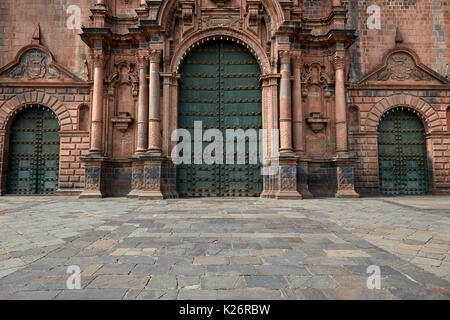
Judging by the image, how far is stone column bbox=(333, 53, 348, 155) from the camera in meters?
11.9

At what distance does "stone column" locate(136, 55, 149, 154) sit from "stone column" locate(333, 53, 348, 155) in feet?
26.7

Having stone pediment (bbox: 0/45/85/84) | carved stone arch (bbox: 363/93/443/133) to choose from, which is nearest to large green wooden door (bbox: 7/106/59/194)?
stone pediment (bbox: 0/45/85/84)

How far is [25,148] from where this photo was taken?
515 inches

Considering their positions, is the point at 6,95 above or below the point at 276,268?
above

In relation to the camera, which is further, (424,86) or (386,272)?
(424,86)

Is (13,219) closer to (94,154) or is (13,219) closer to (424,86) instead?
(94,154)

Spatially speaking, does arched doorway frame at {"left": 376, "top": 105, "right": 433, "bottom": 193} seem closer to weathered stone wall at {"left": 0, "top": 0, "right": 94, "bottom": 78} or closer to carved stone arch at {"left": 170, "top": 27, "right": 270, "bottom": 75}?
carved stone arch at {"left": 170, "top": 27, "right": 270, "bottom": 75}

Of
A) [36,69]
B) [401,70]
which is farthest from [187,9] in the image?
[401,70]

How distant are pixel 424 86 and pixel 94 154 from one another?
15.4 m

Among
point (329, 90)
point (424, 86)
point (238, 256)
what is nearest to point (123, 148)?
point (329, 90)

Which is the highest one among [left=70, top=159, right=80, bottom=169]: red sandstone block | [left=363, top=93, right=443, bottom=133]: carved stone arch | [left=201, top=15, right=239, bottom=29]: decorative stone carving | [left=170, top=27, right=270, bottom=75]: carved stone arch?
[left=201, top=15, right=239, bottom=29]: decorative stone carving

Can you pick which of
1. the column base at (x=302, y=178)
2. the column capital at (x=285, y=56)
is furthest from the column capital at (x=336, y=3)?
the column base at (x=302, y=178)

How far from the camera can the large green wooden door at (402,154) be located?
13.2 m

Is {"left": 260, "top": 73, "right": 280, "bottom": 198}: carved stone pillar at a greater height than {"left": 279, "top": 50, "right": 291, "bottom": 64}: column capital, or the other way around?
{"left": 279, "top": 50, "right": 291, "bottom": 64}: column capital
